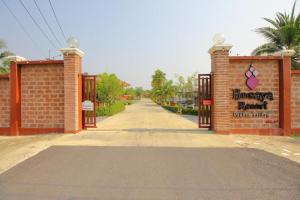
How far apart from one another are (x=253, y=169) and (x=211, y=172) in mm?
1018

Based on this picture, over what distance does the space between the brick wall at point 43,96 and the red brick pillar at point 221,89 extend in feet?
20.5

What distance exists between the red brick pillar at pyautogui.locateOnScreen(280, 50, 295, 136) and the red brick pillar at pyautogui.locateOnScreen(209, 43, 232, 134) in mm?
2168

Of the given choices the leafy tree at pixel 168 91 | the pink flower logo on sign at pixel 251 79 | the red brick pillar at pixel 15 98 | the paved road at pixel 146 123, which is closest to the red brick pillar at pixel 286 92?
the pink flower logo on sign at pixel 251 79

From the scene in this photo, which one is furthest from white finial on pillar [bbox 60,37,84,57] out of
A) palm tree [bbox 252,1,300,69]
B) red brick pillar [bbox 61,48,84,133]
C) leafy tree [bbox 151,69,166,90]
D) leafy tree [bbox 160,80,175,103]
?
leafy tree [bbox 151,69,166,90]

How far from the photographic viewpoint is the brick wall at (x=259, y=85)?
11.4 meters

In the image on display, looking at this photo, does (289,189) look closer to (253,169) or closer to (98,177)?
(253,169)

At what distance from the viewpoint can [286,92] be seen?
36.5ft

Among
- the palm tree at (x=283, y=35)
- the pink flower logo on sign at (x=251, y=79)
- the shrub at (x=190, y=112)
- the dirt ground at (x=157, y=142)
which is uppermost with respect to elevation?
the palm tree at (x=283, y=35)

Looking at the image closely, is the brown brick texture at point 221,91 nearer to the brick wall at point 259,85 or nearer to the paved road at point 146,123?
the brick wall at point 259,85

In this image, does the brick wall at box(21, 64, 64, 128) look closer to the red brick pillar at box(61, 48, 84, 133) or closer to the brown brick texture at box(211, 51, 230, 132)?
the red brick pillar at box(61, 48, 84, 133)

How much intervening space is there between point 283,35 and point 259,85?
7.65 m

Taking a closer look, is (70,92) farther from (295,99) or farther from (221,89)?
(295,99)

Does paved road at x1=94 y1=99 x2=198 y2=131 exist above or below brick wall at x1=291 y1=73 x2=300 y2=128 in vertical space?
below

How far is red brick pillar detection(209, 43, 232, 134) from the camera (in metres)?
11.1
